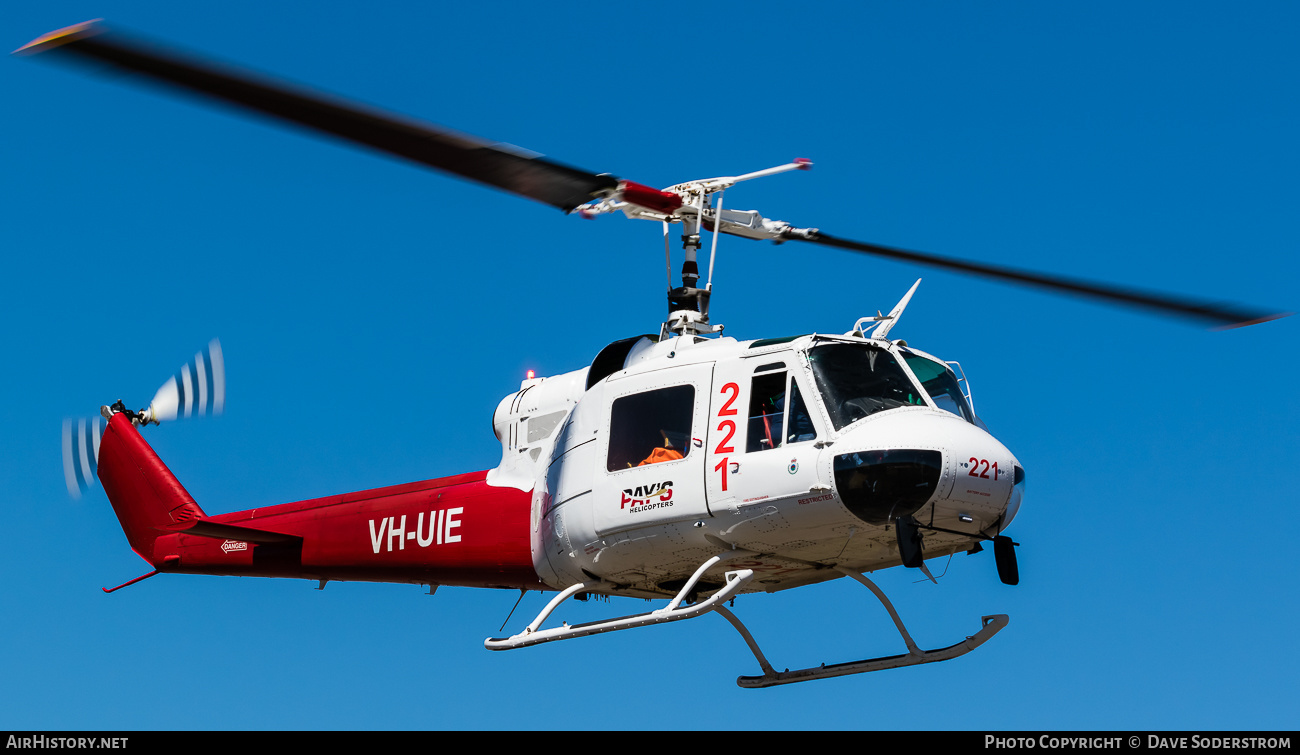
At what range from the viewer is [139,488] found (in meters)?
20.3

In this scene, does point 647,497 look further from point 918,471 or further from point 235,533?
point 235,533

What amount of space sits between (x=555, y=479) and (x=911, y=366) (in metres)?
3.87

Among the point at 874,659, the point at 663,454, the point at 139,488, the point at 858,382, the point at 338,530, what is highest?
the point at 139,488

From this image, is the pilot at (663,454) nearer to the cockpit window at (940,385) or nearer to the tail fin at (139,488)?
the cockpit window at (940,385)

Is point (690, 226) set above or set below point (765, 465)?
above

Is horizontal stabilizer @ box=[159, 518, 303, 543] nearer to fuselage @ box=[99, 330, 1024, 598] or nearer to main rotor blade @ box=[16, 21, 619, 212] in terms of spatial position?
fuselage @ box=[99, 330, 1024, 598]

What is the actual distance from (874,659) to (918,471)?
278cm

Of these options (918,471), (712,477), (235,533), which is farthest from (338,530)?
(918,471)

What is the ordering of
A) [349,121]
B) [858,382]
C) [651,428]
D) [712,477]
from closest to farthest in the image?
[349,121] < [712,477] < [858,382] < [651,428]

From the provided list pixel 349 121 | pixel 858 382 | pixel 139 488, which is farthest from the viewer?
pixel 139 488

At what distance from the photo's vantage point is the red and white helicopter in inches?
513

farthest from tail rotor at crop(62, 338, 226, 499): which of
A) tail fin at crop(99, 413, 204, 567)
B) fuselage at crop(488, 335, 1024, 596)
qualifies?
fuselage at crop(488, 335, 1024, 596)

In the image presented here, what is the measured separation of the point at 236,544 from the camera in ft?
61.7
